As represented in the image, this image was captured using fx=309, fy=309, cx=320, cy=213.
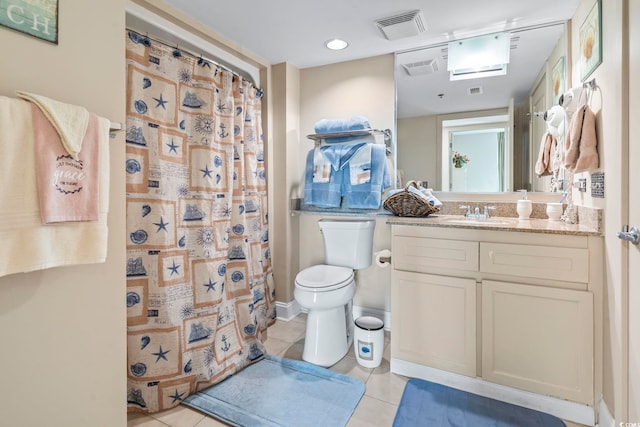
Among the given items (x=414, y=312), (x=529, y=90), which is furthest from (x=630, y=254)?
(x=529, y=90)

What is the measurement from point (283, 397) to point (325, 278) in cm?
79

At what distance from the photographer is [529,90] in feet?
7.27

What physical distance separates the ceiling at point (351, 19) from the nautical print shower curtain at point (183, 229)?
308 mm

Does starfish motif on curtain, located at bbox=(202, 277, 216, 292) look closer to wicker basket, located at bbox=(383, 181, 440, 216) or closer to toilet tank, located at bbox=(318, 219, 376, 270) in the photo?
toilet tank, located at bbox=(318, 219, 376, 270)

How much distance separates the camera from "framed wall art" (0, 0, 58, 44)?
0.92 m

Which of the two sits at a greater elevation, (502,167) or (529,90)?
(529,90)

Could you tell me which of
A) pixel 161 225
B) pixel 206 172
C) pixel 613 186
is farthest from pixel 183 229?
pixel 613 186

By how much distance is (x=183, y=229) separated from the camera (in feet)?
5.96

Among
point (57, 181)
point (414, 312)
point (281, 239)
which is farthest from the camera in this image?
point (281, 239)

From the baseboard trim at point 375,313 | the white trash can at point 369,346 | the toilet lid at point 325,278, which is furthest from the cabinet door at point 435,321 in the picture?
the baseboard trim at point 375,313

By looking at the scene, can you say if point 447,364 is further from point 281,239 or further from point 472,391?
point 281,239

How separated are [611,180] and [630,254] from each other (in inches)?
13.6

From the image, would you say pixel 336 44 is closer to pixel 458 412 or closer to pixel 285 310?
pixel 285 310

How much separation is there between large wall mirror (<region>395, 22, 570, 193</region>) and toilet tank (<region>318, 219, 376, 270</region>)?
1.89 feet
